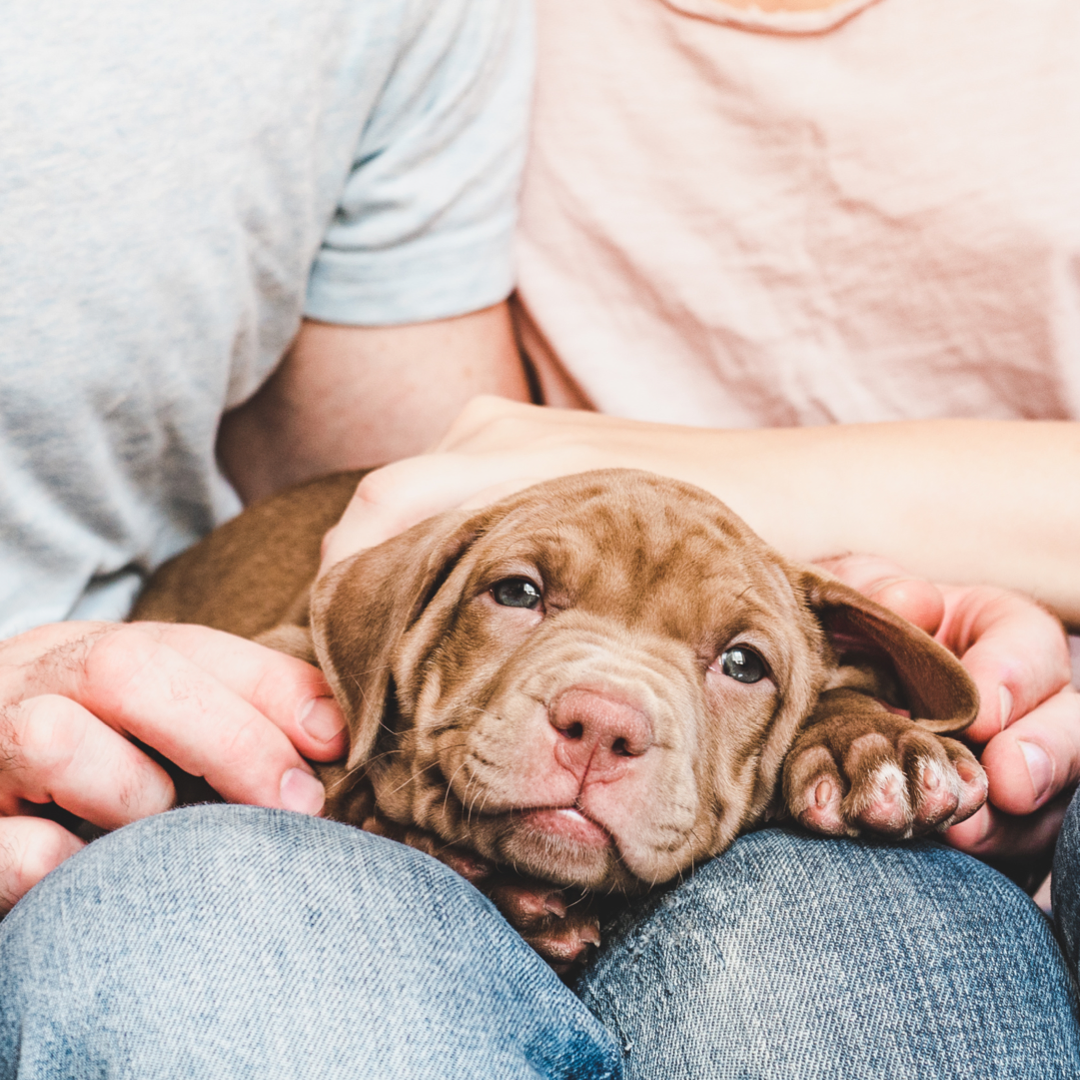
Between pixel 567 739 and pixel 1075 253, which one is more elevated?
pixel 1075 253

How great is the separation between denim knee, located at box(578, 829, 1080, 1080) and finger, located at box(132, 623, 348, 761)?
769 millimetres

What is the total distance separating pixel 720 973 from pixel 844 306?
7.45ft

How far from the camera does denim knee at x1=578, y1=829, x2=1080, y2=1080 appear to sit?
1638 mm

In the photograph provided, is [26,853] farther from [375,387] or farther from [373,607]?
[375,387]

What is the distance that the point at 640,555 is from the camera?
2.41 meters

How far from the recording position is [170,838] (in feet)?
5.67

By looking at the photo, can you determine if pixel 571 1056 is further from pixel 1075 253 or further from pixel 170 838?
pixel 1075 253

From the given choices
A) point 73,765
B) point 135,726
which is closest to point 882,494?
Result: point 135,726

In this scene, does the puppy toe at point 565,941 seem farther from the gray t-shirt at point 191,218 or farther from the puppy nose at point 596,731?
the gray t-shirt at point 191,218

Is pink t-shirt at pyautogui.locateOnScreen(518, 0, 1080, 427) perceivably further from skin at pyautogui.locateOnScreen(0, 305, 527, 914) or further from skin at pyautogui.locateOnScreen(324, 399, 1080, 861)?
skin at pyautogui.locateOnScreen(0, 305, 527, 914)

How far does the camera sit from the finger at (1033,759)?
6.60ft

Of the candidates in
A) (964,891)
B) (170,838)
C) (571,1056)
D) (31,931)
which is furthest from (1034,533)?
(31,931)

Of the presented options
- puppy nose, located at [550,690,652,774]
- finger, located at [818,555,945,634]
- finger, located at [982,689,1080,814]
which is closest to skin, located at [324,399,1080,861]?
finger, located at [818,555,945,634]

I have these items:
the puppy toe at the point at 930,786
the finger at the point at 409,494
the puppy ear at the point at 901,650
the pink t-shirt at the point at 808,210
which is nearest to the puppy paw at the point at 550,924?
the puppy toe at the point at 930,786
